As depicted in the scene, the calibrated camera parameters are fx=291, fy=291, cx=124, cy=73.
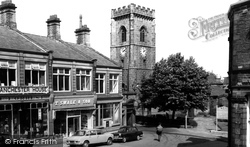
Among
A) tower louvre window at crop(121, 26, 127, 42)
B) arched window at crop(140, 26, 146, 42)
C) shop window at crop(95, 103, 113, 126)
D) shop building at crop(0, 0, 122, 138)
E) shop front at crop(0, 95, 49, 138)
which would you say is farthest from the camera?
tower louvre window at crop(121, 26, 127, 42)

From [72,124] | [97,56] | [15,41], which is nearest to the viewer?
[15,41]

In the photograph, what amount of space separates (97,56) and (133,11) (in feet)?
143

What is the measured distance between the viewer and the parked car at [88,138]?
23.8 m

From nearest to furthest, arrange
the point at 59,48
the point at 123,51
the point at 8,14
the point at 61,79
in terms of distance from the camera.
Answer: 1. the point at 61,79
2. the point at 8,14
3. the point at 59,48
4. the point at 123,51

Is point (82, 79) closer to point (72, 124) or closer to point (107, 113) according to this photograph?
point (72, 124)

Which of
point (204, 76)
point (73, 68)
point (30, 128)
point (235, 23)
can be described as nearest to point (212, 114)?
point (204, 76)

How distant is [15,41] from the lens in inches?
1076

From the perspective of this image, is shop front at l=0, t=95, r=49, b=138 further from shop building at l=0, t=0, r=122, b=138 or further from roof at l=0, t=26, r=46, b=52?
roof at l=0, t=26, r=46, b=52

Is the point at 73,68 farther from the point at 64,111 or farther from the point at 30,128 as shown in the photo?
the point at 30,128

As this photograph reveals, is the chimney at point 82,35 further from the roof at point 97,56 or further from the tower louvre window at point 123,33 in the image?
the tower louvre window at point 123,33

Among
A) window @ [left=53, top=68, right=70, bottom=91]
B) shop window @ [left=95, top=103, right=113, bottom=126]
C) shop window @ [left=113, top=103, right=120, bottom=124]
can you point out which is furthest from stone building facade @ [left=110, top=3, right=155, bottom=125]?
window @ [left=53, top=68, right=70, bottom=91]

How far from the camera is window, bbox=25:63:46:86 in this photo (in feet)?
85.3

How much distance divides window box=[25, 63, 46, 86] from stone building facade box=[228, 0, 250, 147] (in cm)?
1824

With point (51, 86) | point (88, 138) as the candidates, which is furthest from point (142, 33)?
point (88, 138)
